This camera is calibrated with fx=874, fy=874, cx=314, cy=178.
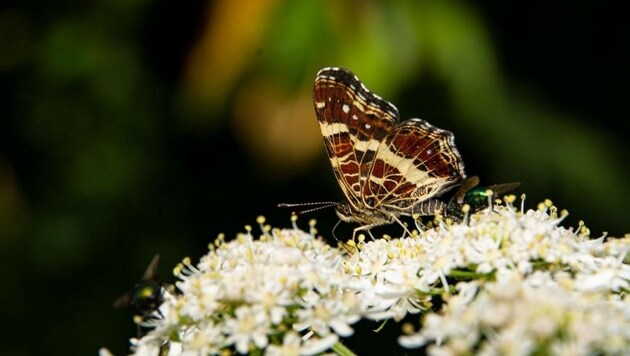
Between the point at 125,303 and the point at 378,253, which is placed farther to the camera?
the point at 378,253

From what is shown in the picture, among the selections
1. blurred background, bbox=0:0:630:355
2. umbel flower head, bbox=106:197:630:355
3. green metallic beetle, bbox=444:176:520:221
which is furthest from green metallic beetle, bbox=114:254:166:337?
blurred background, bbox=0:0:630:355

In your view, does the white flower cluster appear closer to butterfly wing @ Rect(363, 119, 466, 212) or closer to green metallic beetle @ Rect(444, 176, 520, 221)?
green metallic beetle @ Rect(444, 176, 520, 221)

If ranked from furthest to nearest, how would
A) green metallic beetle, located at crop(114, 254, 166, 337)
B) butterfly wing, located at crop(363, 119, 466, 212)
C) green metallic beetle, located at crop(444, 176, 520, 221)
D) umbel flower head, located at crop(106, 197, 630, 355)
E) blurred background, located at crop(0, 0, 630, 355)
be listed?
blurred background, located at crop(0, 0, 630, 355)
butterfly wing, located at crop(363, 119, 466, 212)
green metallic beetle, located at crop(444, 176, 520, 221)
green metallic beetle, located at crop(114, 254, 166, 337)
umbel flower head, located at crop(106, 197, 630, 355)

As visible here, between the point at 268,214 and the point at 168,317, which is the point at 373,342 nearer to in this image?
the point at 268,214

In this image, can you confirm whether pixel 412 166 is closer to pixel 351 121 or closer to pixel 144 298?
pixel 351 121

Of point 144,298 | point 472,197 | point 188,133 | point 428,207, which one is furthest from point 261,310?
point 188,133

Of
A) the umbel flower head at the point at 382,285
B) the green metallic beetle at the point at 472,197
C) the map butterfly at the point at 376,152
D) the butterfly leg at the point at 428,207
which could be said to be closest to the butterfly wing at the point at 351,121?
the map butterfly at the point at 376,152

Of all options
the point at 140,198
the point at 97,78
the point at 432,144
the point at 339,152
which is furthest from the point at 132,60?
the point at 432,144
